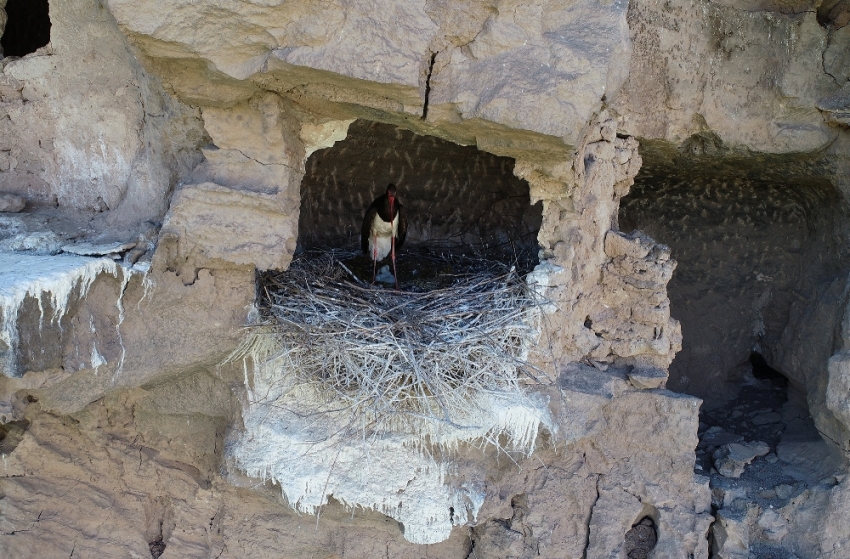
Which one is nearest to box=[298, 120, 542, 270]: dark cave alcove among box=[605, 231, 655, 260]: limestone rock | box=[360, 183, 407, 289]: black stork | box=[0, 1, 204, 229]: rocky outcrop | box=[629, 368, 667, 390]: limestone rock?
box=[360, 183, 407, 289]: black stork

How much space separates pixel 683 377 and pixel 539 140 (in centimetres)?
203

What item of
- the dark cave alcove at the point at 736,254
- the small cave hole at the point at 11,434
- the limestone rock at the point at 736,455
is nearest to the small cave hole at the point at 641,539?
the limestone rock at the point at 736,455

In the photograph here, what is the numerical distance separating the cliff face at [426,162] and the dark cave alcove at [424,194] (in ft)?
0.10

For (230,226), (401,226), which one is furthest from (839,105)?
(230,226)

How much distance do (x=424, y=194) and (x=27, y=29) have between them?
6.51 feet

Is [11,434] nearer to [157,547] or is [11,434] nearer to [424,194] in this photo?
[157,547]

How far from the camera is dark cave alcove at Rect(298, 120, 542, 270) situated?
4105 millimetres

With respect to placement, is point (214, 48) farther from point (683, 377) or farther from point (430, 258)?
point (683, 377)

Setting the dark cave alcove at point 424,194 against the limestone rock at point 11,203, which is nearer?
the limestone rock at point 11,203

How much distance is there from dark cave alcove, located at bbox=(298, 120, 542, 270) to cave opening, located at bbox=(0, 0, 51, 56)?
1287 mm

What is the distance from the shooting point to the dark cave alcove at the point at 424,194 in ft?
13.5

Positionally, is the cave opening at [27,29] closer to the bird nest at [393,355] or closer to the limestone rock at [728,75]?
the bird nest at [393,355]

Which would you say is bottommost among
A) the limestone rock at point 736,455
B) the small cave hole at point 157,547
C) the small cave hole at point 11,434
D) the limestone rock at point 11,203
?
the small cave hole at point 157,547

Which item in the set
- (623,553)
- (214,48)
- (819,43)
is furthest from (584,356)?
(214,48)
